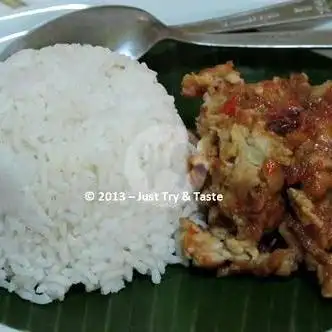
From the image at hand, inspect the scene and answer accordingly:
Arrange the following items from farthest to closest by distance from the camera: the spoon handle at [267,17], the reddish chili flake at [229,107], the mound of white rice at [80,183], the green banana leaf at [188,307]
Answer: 1. the spoon handle at [267,17]
2. the reddish chili flake at [229,107]
3. the mound of white rice at [80,183]
4. the green banana leaf at [188,307]

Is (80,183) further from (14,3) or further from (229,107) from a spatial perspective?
(14,3)

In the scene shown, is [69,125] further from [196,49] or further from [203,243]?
[196,49]

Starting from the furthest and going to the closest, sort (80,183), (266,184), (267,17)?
1. (267,17)
2. (80,183)
3. (266,184)

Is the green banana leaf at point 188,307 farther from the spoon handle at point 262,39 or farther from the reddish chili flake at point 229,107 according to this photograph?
the spoon handle at point 262,39

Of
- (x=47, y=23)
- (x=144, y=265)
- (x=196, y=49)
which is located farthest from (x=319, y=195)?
(x=47, y=23)

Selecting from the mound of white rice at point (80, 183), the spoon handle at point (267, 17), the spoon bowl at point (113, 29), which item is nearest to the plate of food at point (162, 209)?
the mound of white rice at point (80, 183)

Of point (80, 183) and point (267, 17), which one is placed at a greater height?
point (267, 17)

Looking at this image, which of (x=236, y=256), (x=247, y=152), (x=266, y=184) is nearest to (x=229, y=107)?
(x=247, y=152)

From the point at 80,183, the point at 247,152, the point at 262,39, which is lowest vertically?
the point at 80,183

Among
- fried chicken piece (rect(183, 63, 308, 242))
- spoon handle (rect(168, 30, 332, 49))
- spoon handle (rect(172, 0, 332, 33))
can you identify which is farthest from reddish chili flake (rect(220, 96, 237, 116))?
spoon handle (rect(172, 0, 332, 33))
